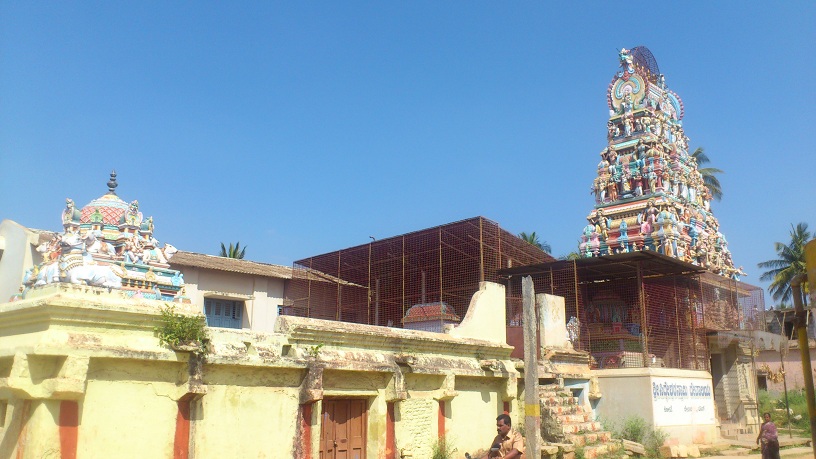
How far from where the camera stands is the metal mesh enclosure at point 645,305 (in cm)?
1956

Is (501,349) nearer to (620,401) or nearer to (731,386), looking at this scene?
(620,401)

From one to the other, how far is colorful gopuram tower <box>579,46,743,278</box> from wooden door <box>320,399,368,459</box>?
859 inches

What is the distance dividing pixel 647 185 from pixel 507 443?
2647 cm

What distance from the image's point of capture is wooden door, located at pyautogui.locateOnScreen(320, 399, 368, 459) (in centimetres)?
1180

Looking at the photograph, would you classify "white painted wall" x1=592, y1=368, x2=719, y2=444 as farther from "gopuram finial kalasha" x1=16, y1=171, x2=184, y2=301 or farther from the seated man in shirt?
"gopuram finial kalasha" x1=16, y1=171, x2=184, y2=301

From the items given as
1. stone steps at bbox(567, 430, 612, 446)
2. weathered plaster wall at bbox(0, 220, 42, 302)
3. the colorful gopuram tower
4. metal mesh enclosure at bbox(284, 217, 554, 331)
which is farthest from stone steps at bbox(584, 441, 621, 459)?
the colorful gopuram tower

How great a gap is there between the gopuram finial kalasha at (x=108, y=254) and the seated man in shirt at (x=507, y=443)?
219 inches

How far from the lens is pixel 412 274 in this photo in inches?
918

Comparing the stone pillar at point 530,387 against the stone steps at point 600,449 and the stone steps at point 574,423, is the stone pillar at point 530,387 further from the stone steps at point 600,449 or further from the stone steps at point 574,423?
the stone steps at point 600,449

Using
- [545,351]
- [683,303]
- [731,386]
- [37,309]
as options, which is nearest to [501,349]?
[545,351]

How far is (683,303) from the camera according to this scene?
2122 cm

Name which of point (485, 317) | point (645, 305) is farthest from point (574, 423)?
point (645, 305)

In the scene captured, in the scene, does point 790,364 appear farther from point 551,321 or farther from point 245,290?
point 245,290

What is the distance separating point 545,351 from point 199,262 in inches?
481
